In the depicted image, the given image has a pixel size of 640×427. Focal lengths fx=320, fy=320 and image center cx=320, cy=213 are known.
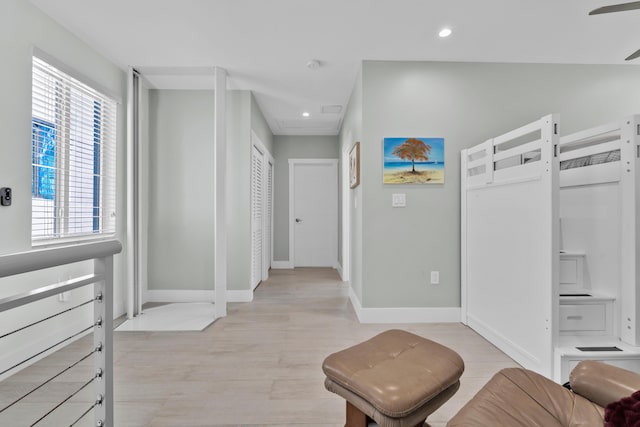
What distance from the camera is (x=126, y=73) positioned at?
Result: 3.32 meters

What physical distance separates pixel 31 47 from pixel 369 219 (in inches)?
114

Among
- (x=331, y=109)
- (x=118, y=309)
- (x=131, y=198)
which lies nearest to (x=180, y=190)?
(x=131, y=198)

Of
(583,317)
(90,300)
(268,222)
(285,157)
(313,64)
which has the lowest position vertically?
(583,317)

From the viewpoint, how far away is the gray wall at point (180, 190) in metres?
3.71

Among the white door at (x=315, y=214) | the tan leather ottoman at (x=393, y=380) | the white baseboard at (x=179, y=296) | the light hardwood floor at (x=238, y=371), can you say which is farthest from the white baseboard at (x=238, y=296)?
the tan leather ottoman at (x=393, y=380)

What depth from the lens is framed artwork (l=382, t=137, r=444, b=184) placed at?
3072mm

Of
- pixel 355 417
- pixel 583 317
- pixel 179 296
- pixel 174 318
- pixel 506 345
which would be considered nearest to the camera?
pixel 355 417

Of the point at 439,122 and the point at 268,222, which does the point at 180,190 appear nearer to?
the point at 268,222

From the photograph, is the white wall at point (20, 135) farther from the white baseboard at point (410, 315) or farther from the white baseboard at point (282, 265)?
the white baseboard at point (282, 265)

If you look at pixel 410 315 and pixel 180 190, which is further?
pixel 180 190

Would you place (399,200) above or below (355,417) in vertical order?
above

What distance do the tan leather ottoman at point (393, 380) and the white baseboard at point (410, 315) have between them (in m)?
1.58

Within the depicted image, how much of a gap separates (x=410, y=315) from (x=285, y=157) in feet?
12.5

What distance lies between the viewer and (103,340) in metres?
1.21
